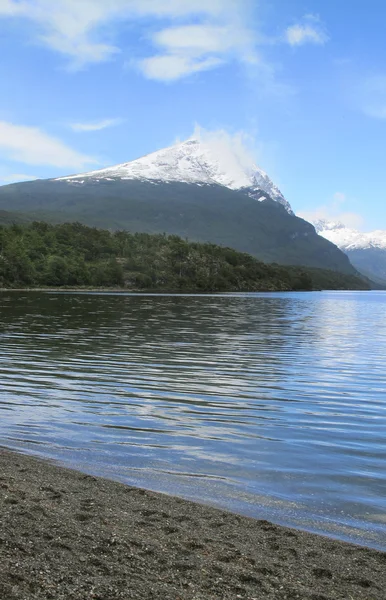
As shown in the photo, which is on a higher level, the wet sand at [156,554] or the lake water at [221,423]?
the wet sand at [156,554]

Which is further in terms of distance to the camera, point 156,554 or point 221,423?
point 221,423

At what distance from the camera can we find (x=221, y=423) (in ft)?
75.8

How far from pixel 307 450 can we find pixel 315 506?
5309 mm

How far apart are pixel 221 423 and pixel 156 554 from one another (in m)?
12.8

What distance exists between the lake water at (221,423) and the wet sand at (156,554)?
157cm

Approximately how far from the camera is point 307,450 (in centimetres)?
1948

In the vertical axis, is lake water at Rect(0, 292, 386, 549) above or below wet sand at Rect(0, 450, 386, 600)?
below

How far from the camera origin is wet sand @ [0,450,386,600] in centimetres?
905

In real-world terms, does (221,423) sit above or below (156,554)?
below

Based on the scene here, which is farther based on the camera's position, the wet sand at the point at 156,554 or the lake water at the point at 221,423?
the lake water at the point at 221,423

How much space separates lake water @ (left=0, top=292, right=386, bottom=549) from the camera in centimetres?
1510

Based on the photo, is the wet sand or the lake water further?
the lake water

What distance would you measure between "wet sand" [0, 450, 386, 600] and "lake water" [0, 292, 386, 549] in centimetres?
157

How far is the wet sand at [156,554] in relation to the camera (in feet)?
29.7
